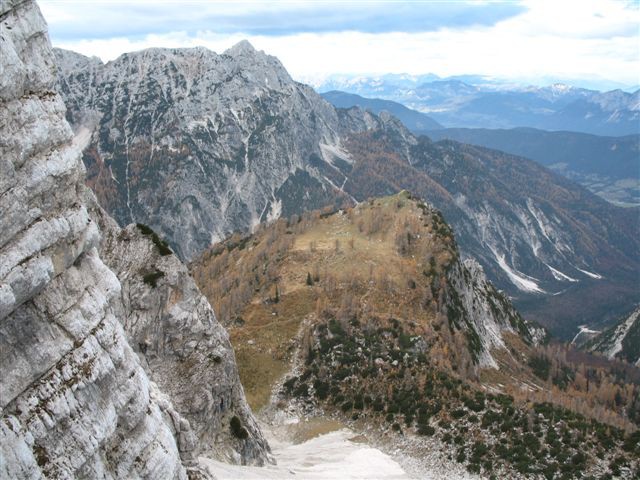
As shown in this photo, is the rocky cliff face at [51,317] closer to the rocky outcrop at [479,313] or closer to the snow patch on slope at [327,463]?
the snow patch on slope at [327,463]

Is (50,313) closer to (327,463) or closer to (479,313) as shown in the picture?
(327,463)

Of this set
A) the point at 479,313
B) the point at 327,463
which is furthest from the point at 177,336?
the point at 479,313

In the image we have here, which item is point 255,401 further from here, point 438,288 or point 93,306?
point 93,306

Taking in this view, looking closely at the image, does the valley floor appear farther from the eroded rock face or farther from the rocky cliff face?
the eroded rock face

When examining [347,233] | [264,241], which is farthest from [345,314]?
[264,241]

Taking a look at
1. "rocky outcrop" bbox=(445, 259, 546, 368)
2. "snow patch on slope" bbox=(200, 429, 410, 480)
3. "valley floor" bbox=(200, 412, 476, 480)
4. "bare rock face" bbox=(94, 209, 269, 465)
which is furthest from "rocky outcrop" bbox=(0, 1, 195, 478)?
"rocky outcrop" bbox=(445, 259, 546, 368)

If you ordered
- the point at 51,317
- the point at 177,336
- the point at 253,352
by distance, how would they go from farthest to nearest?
→ 1. the point at 253,352
2. the point at 177,336
3. the point at 51,317
